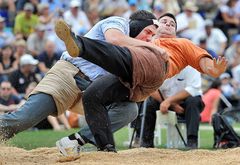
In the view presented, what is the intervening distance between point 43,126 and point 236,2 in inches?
356

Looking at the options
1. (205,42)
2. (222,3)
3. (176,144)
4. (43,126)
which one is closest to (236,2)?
(222,3)

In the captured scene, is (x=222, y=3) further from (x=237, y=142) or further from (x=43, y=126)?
(x=237, y=142)

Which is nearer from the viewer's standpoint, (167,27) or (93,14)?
(167,27)

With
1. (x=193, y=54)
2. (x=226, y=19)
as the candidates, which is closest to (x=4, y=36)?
(x=226, y=19)

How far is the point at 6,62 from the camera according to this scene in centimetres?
1738

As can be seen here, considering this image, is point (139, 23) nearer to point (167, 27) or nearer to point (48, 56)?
point (167, 27)

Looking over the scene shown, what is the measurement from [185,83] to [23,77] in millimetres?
5660

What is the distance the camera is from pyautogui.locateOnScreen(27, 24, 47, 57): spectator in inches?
731

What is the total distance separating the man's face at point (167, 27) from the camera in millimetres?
9883

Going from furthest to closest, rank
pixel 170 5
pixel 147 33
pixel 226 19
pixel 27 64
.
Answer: pixel 226 19, pixel 170 5, pixel 27 64, pixel 147 33

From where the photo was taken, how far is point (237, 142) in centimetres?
1139

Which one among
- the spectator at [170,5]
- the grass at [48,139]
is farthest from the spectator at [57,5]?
Result: the grass at [48,139]

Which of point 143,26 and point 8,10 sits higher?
point 143,26

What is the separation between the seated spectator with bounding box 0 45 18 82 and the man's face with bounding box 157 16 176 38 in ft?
25.2
